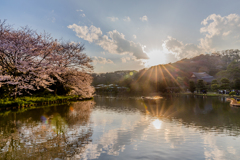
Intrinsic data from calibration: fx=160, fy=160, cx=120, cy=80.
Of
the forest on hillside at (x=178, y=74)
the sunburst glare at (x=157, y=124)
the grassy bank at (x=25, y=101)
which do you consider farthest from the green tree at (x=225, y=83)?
the grassy bank at (x=25, y=101)

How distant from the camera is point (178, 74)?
364 feet

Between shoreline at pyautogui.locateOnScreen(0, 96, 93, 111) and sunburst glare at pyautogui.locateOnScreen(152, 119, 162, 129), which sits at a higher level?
shoreline at pyautogui.locateOnScreen(0, 96, 93, 111)

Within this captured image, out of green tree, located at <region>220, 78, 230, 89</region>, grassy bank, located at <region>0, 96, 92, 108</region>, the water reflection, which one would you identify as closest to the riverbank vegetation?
grassy bank, located at <region>0, 96, 92, 108</region>

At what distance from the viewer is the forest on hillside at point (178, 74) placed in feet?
236

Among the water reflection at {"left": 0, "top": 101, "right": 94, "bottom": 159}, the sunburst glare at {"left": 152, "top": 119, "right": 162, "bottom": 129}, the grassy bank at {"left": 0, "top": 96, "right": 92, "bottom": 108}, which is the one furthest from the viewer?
the grassy bank at {"left": 0, "top": 96, "right": 92, "bottom": 108}

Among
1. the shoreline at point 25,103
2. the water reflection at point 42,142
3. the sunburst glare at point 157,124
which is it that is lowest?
the sunburst glare at point 157,124

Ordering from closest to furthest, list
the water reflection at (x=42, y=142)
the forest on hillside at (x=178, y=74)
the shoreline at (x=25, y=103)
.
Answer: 1. the water reflection at (x=42, y=142)
2. the shoreline at (x=25, y=103)
3. the forest on hillside at (x=178, y=74)

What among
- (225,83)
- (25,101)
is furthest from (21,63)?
(225,83)

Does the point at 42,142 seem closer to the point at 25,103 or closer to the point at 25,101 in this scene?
the point at 25,103

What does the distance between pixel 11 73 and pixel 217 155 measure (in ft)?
77.3

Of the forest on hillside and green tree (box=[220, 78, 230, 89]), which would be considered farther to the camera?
the forest on hillside

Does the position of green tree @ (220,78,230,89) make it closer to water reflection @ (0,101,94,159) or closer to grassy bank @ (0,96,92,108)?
grassy bank @ (0,96,92,108)

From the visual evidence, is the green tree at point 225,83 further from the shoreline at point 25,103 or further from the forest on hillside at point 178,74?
the shoreline at point 25,103

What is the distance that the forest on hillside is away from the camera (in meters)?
72.1
